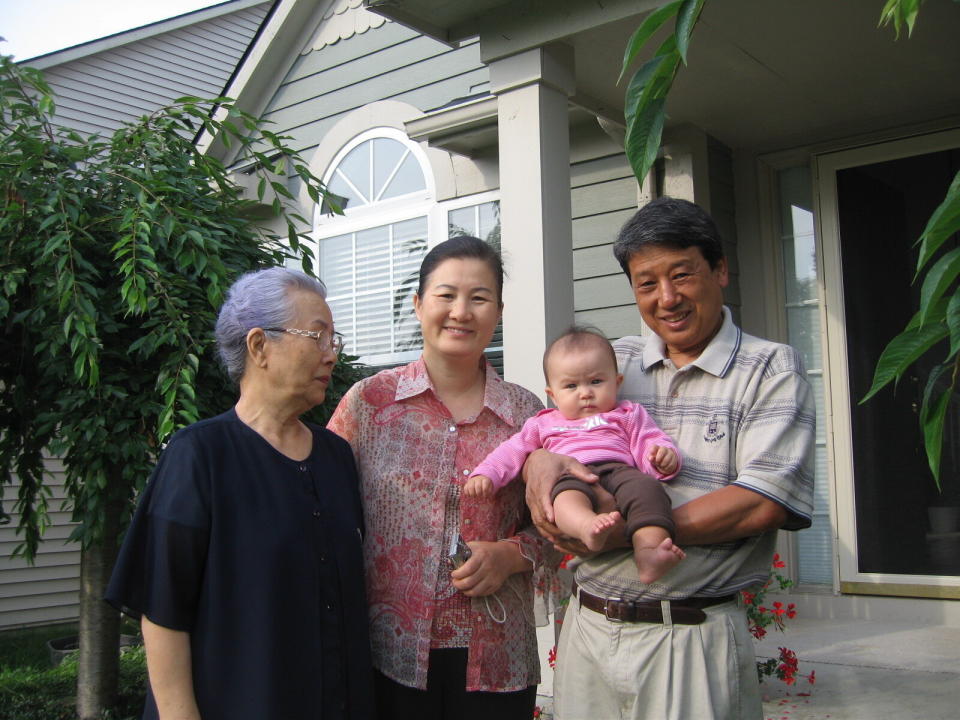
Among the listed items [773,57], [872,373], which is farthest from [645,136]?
[872,373]

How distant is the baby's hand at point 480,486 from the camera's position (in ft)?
6.76

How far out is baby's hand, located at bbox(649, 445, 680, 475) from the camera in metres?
1.88

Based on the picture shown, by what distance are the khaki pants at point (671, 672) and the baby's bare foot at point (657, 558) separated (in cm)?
17

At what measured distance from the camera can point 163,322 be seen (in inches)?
155

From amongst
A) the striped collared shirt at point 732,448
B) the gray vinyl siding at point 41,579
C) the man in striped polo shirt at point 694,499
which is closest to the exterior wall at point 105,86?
the gray vinyl siding at point 41,579

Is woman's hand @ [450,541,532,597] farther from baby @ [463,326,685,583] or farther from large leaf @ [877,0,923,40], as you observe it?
large leaf @ [877,0,923,40]

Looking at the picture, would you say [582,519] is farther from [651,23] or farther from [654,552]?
[651,23]

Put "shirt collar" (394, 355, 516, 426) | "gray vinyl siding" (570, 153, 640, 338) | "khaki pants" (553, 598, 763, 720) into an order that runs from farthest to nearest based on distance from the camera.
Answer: "gray vinyl siding" (570, 153, 640, 338) < "shirt collar" (394, 355, 516, 426) < "khaki pants" (553, 598, 763, 720)

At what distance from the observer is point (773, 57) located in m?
4.62

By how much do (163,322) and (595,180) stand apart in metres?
3.04

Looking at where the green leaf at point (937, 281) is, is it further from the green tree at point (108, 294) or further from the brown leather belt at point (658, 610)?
the green tree at point (108, 294)

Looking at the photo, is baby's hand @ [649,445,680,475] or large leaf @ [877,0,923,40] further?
baby's hand @ [649,445,680,475]

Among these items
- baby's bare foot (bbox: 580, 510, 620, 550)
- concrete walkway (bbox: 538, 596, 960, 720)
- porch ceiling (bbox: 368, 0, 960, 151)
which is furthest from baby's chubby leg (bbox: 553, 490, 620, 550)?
porch ceiling (bbox: 368, 0, 960, 151)

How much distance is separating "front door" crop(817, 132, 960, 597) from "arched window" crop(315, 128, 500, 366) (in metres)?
2.62
